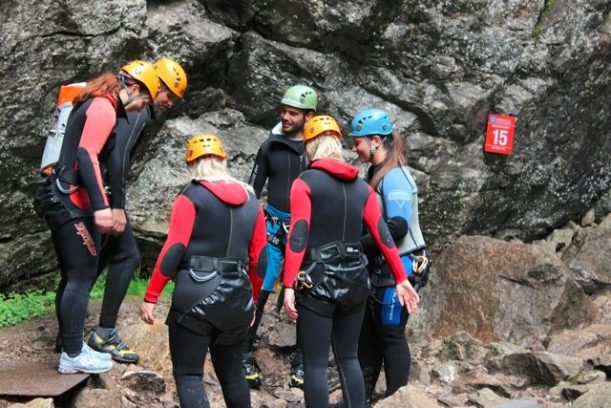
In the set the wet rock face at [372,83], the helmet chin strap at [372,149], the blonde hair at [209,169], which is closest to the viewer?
the blonde hair at [209,169]

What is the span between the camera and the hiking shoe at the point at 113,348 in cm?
669

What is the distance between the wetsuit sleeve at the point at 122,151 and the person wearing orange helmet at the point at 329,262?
1.35 metres

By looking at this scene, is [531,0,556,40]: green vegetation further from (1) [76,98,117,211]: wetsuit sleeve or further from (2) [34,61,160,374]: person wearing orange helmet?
(1) [76,98,117,211]: wetsuit sleeve

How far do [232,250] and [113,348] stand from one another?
1.93 m

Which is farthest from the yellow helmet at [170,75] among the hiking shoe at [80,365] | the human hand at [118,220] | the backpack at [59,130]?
the hiking shoe at [80,365]

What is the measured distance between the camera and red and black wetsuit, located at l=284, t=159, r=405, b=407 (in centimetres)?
571

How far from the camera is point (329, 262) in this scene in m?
5.77

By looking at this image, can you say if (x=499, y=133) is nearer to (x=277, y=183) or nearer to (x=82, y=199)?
(x=277, y=183)

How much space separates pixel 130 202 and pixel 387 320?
3.87 m

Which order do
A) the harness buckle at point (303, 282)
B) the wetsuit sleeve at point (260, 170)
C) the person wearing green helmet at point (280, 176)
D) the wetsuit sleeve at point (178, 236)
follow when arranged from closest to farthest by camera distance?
1. the wetsuit sleeve at point (178, 236)
2. the harness buckle at point (303, 282)
3. the person wearing green helmet at point (280, 176)
4. the wetsuit sleeve at point (260, 170)

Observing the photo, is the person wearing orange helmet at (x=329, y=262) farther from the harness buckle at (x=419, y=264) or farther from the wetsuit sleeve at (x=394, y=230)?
the harness buckle at (x=419, y=264)

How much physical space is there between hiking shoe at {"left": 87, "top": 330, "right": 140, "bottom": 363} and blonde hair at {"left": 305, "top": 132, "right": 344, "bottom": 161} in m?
2.20

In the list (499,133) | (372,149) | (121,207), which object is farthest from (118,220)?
(499,133)

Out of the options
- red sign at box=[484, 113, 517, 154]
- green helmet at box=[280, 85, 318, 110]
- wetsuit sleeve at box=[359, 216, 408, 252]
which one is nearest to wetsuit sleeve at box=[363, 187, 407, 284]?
wetsuit sleeve at box=[359, 216, 408, 252]
